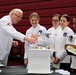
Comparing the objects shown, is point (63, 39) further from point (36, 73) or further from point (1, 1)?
point (1, 1)

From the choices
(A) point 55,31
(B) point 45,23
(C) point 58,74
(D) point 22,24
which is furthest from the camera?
(D) point 22,24

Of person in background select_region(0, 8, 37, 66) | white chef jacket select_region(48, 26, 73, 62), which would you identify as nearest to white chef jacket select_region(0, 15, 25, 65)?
person in background select_region(0, 8, 37, 66)

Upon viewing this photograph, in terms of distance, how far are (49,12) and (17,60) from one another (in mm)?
1454

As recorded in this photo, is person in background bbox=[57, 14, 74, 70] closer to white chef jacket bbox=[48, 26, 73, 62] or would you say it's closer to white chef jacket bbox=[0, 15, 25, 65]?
white chef jacket bbox=[48, 26, 73, 62]

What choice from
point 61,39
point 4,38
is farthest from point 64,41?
point 4,38

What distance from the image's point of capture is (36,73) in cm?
199

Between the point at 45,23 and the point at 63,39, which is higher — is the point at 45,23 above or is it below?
above

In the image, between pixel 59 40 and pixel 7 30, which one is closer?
pixel 7 30

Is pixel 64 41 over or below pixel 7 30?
below

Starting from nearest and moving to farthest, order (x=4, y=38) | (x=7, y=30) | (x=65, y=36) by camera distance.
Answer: (x=7, y=30)
(x=4, y=38)
(x=65, y=36)

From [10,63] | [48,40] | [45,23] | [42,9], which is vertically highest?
[42,9]

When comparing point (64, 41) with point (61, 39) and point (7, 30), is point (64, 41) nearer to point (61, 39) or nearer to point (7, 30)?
point (61, 39)

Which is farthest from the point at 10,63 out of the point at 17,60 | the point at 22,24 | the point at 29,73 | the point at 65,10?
the point at 29,73

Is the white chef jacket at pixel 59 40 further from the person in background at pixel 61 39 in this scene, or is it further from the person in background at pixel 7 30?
the person in background at pixel 7 30
